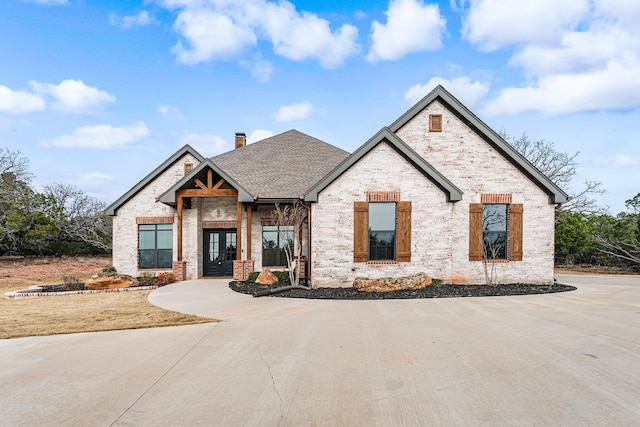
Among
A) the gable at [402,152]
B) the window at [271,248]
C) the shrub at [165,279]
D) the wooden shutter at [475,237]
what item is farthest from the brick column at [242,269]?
the wooden shutter at [475,237]

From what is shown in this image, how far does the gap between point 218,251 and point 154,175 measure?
438cm

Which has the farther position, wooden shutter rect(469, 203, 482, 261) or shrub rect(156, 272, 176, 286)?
shrub rect(156, 272, 176, 286)

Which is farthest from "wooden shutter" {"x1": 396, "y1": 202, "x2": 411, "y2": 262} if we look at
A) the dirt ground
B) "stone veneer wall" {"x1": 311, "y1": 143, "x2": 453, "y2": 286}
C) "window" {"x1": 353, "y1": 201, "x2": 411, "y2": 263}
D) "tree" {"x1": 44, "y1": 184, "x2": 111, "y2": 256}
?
"tree" {"x1": 44, "y1": 184, "x2": 111, "y2": 256}

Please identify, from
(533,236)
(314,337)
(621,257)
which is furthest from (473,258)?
(621,257)

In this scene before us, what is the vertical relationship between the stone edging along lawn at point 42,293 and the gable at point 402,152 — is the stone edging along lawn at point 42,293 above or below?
below

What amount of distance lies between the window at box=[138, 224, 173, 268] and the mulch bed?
18.4ft

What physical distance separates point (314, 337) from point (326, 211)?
6548mm

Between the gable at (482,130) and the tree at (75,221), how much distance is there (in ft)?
79.1

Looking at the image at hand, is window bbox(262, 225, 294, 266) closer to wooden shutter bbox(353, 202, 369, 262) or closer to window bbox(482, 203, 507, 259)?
wooden shutter bbox(353, 202, 369, 262)

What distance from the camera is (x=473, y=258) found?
14234 millimetres

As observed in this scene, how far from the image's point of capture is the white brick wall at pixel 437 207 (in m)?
13.4

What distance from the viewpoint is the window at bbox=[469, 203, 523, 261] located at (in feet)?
46.5

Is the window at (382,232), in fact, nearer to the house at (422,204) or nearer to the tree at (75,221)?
the house at (422,204)

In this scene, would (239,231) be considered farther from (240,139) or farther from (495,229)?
(240,139)
